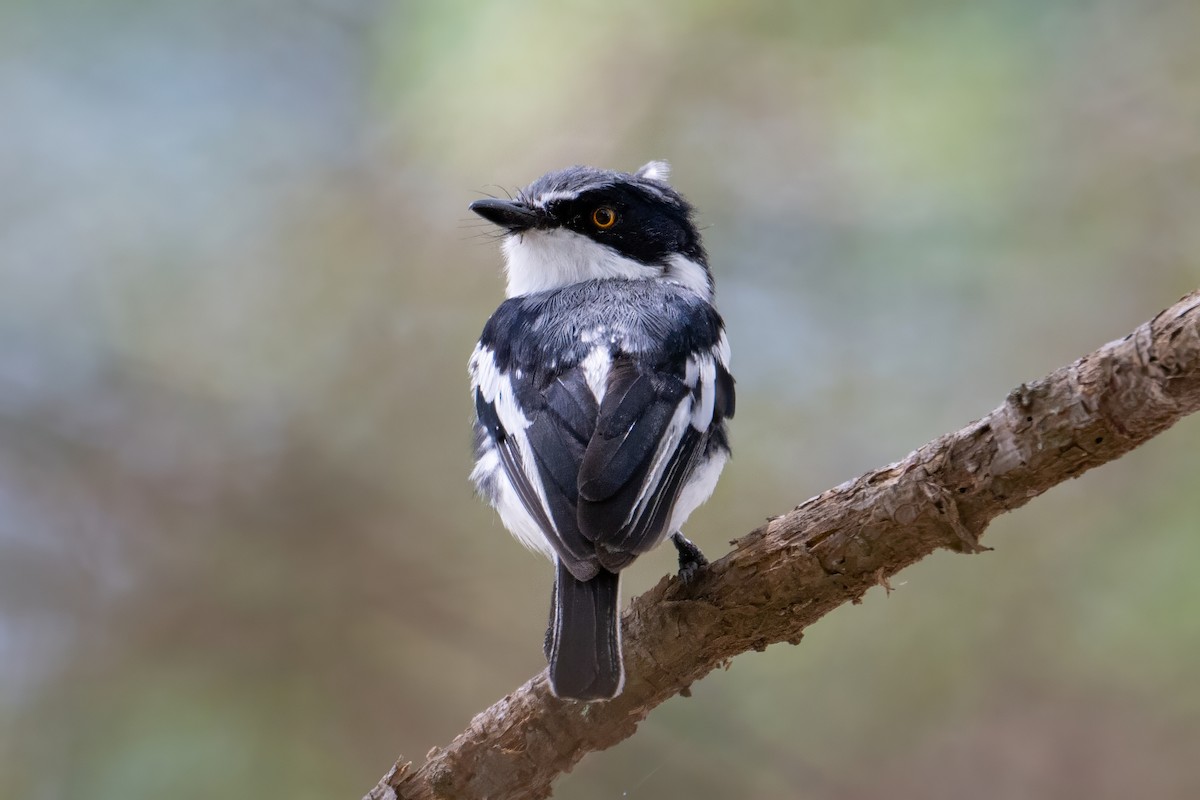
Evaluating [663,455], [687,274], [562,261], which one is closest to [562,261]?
[562,261]

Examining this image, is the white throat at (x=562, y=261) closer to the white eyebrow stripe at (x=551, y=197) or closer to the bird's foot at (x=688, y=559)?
the white eyebrow stripe at (x=551, y=197)

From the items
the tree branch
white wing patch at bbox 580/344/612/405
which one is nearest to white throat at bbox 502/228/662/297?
white wing patch at bbox 580/344/612/405

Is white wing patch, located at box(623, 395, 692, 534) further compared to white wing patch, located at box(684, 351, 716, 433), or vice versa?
white wing patch, located at box(684, 351, 716, 433)

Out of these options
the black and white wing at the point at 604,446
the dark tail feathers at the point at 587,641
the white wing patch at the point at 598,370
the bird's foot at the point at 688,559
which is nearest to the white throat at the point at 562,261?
the black and white wing at the point at 604,446

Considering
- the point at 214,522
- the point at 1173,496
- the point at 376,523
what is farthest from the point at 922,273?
the point at 214,522

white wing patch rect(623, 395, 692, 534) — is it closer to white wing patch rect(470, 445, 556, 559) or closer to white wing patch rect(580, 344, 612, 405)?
white wing patch rect(580, 344, 612, 405)

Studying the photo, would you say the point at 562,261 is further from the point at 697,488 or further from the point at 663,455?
the point at 663,455

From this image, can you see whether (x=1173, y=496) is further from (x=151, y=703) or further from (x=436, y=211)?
(x=151, y=703)
